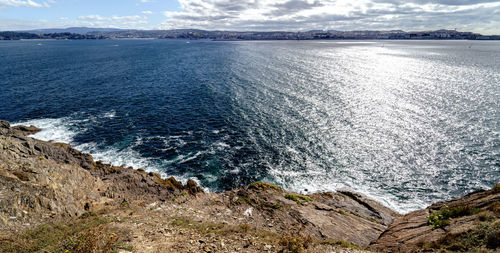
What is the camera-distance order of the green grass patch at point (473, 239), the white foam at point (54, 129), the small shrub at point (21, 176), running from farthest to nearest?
the white foam at point (54, 129) → the small shrub at point (21, 176) → the green grass patch at point (473, 239)

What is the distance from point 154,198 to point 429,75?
112m

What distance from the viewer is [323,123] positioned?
170 feet

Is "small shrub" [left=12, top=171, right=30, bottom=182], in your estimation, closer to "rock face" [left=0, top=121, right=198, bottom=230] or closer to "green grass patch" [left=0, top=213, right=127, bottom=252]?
"rock face" [left=0, top=121, right=198, bottom=230]

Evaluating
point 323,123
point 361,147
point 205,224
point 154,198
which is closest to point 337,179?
point 361,147

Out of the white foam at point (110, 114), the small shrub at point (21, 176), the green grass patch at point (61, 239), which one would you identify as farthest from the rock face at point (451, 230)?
the white foam at point (110, 114)

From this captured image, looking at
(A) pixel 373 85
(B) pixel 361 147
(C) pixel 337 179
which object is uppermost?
(A) pixel 373 85

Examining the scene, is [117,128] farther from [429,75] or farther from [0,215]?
[429,75]

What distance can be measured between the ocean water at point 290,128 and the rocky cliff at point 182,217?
697cm

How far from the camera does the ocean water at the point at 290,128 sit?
117 ft

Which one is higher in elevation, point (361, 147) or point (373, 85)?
point (373, 85)

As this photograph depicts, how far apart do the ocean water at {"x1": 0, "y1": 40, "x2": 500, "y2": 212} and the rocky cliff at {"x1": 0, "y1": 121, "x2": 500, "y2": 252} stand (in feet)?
22.9

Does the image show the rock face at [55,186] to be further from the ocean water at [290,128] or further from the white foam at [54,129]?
→ the white foam at [54,129]

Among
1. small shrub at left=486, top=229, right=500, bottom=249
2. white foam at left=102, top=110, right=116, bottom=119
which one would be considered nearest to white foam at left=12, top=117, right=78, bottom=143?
white foam at left=102, top=110, right=116, bottom=119

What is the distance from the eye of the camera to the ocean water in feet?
117
